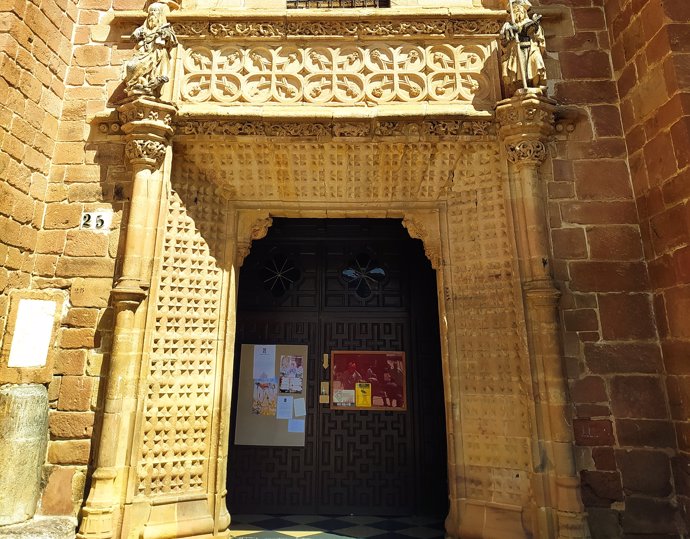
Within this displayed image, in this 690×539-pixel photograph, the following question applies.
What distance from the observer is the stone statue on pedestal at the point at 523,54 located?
13.5 feet

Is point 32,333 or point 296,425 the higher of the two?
point 32,333

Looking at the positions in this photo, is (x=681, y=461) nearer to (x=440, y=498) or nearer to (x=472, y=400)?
(x=472, y=400)

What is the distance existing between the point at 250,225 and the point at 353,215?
3.56 ft

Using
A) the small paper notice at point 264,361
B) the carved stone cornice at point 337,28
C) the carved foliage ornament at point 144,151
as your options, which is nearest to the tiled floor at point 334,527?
the small paper notice at point 264,361

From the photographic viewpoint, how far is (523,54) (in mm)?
4164

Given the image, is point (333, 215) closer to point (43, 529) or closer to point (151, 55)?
point (151, 55)

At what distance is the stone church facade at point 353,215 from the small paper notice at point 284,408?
132 cm

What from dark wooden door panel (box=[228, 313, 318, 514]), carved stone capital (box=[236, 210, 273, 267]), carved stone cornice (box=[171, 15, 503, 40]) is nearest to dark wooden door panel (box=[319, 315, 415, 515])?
dark wooden door panel (box=[228, 313, 318, 514])

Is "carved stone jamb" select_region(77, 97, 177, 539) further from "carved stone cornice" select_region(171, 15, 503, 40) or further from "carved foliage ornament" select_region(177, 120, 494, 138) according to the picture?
"carved stone cornice" select_region(171, 15, 503, 40)

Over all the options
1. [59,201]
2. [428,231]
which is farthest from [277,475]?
[59,201]

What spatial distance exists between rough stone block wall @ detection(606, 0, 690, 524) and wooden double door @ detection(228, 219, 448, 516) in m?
2.40

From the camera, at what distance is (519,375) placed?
3846mm

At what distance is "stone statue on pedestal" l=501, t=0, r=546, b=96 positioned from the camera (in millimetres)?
4113

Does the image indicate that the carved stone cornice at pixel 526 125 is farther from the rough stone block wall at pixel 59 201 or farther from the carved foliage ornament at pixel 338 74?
the rough stone block wall at pixel 59 201
